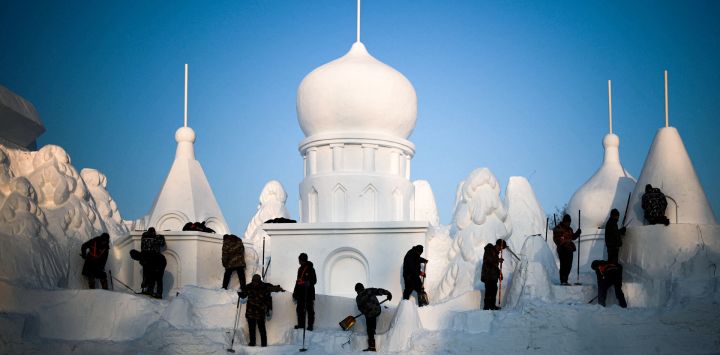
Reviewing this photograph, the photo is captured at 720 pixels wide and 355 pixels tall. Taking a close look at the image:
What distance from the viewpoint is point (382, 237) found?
24312 mm

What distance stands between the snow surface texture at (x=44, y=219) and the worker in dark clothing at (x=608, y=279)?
12285 millimetres

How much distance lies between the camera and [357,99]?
84.3 feet

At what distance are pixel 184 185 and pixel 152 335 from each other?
10.8 meters

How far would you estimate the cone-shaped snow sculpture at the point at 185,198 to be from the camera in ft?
95.7

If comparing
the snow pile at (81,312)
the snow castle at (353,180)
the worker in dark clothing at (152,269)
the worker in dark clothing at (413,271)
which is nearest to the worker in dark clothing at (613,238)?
the worker in dark clothing at (413,271)

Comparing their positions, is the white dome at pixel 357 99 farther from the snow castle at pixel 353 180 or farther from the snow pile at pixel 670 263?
the snow pile at pixel 670 263

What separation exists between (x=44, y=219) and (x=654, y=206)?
14.6 metres

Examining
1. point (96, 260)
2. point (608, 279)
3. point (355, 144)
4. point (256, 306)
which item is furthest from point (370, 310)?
point (355, 144)

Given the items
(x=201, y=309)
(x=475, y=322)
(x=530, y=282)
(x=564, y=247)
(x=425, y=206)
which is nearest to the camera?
(x=475, y=322)

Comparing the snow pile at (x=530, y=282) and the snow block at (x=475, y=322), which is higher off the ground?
the snow pile at (x=530, y=282)

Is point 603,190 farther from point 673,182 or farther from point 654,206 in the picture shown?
point 654,206

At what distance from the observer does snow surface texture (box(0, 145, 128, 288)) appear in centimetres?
2217

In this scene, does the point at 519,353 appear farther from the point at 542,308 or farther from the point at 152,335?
the point at 152,335

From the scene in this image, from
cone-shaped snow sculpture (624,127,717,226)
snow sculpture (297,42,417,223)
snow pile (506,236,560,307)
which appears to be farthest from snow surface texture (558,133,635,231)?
snow pile (506,236,560,307)
